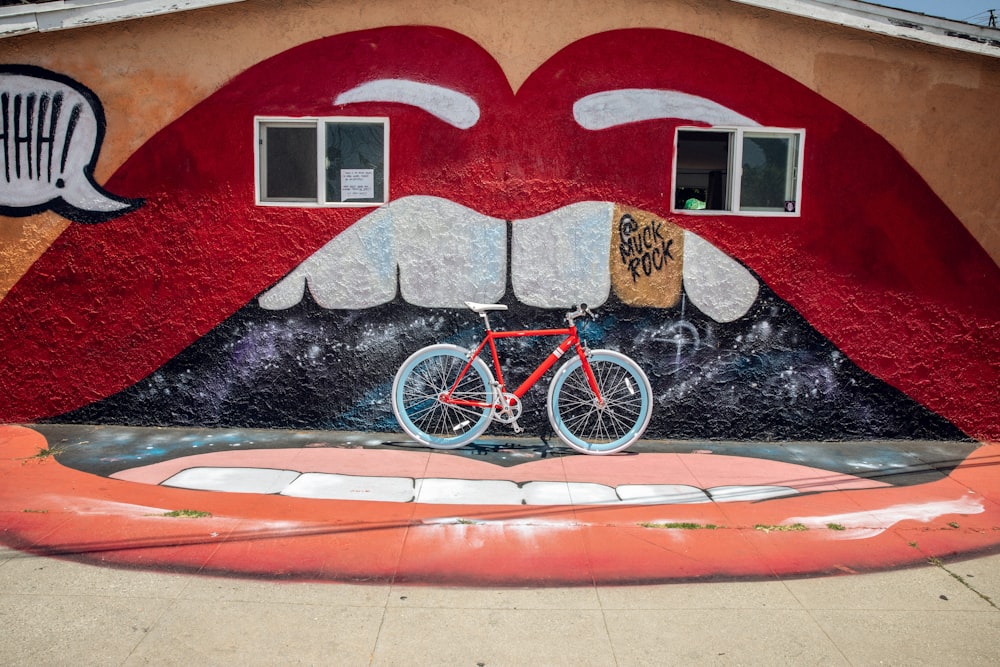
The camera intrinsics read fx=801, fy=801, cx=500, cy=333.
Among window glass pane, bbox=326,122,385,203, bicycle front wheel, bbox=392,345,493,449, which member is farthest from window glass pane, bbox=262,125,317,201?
bicycle front wheel, bbox=392,345,493,449

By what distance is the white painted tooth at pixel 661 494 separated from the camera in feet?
18.5

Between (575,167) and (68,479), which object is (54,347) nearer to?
(68,479)

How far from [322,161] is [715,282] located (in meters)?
3.56

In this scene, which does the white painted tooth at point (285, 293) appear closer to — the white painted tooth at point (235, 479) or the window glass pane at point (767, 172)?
the white painted tooth at point (235, 479)

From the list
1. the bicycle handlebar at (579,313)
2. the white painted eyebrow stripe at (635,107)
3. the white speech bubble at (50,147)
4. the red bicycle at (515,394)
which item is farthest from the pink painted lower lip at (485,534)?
the white painted eyebrow stripe at (635,107)

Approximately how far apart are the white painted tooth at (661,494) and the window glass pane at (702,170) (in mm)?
→ 2535

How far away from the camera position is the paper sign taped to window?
6.95 meters

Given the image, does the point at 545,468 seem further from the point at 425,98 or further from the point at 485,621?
the point at 425,98

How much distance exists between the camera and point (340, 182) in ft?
22.9

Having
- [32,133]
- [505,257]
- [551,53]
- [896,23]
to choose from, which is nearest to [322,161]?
[505,257]

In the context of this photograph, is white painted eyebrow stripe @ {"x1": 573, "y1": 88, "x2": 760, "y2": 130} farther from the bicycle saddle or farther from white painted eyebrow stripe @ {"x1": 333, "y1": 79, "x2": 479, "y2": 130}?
the bicycle saddle

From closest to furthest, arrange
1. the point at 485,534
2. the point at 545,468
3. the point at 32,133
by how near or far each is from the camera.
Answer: the point at 485,534 < the point at 545,468 < the point at 32,133

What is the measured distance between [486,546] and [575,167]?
345cm

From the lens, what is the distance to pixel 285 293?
699 centimetres
